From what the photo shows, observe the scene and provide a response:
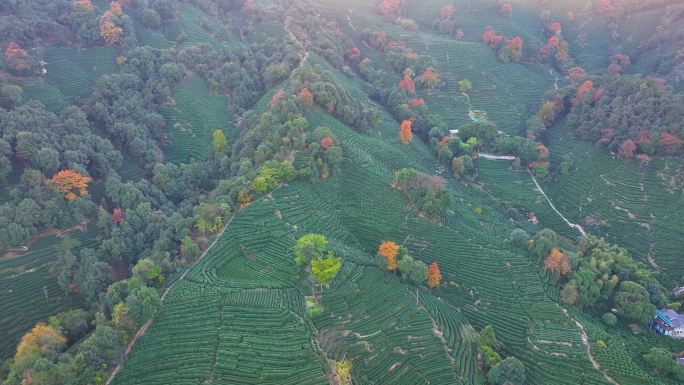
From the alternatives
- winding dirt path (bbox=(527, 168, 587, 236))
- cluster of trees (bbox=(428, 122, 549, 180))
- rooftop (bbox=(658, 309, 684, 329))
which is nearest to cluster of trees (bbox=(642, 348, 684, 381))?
rooftop (bbox=(658, 309, 684, 329))

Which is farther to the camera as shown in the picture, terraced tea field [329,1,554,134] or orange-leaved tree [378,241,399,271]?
terraced tea field [329,1,554,134]

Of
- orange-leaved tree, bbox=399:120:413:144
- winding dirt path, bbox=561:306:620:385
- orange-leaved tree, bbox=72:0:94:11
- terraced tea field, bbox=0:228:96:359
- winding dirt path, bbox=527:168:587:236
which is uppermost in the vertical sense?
orange-leaved tree, bbox=72:0:94:11

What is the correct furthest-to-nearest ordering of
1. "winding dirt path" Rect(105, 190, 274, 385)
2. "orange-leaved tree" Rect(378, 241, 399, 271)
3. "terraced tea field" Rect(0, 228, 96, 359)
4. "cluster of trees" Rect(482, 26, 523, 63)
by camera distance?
"cluster of trees" Rect(482, 26, 523, 63) < "orange-leaved tree" Rect(378, 241, 399, 271) < "terraced tea field" Rect(0, 228, 96, 359) < "winding dirt path" Rect(105, 190, 274, 385)

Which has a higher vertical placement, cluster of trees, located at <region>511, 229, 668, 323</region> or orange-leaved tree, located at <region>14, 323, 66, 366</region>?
cluster of trees, located at <region>511, 229, 668, 323</region>

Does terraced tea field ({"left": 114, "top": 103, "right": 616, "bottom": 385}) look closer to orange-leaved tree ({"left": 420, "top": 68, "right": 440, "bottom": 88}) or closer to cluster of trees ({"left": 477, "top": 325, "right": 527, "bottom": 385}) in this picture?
cluster of trees ({"left": 477, "top": 325, "right": 527, "bottom": 385})

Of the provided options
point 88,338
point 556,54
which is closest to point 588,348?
point 88,338

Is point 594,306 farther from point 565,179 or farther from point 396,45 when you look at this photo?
point 396,45
